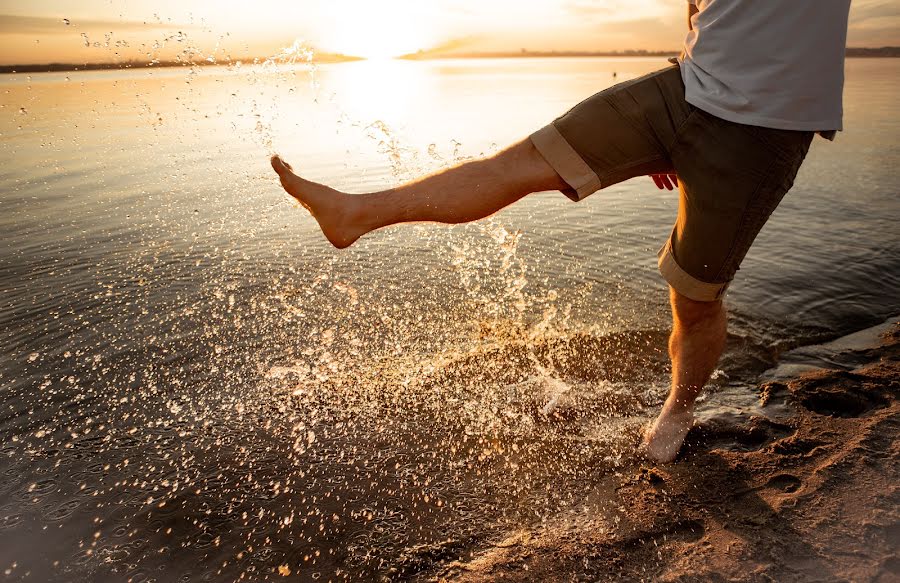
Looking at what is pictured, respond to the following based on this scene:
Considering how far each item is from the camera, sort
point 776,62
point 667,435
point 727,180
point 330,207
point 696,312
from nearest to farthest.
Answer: point 776,62
point 727,180
point 330,207
point 696,312
point 667,435

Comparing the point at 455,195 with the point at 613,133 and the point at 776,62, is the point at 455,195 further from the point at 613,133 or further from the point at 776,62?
the point at 776,62

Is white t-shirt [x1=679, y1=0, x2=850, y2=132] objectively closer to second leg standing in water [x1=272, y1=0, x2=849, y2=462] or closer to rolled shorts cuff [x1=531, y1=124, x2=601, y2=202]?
second leg standing in water [x1=272, y1=0, x2=849, y2=462]

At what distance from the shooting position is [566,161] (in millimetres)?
1989

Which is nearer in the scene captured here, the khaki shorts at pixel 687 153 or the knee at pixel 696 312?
the khaki shorts at pixel 687 153

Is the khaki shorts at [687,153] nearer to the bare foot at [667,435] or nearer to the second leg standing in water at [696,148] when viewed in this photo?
the second leg standing in water at [696,148]

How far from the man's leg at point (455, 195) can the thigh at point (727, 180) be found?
0.45 metres

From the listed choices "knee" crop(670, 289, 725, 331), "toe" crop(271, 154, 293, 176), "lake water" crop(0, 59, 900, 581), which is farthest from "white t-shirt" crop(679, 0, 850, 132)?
"toe" crop(271, 154, 293, 176)

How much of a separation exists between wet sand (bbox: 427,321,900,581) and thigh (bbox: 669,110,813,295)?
76 cm

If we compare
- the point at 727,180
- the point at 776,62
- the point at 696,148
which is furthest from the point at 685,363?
the point at 776,62

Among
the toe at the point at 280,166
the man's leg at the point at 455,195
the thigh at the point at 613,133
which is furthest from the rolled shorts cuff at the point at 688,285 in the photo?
the toe at the point at 280,166

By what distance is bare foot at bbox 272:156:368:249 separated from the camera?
81.6 inches

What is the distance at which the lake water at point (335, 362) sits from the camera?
2041 millimetres

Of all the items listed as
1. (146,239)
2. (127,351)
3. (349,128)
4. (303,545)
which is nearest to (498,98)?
(349,128)

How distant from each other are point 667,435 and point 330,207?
5.27 feet
